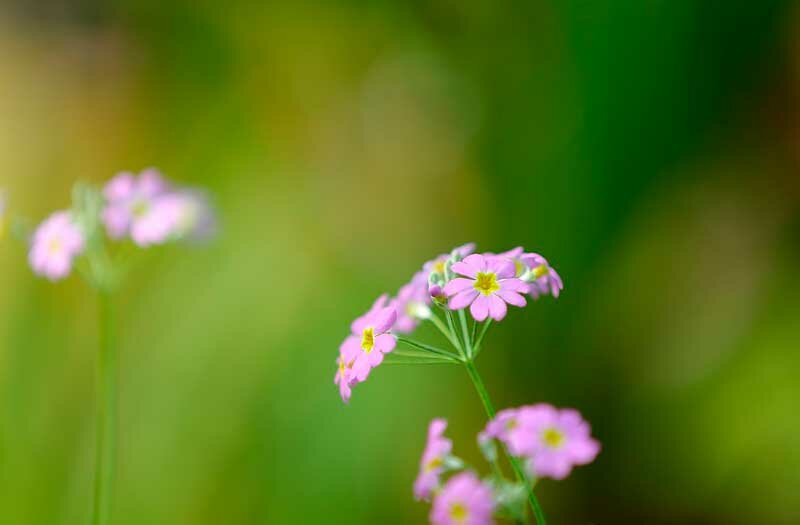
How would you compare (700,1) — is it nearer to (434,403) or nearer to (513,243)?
(513,243)

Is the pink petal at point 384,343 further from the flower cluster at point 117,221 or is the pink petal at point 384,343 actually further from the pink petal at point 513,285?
the flower cluster at point 117,221

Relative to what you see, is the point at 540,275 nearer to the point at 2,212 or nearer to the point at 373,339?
the point at 373,339

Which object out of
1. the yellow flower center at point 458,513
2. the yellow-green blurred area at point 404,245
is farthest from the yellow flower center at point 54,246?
the yellow-green blurred area at point 404,245

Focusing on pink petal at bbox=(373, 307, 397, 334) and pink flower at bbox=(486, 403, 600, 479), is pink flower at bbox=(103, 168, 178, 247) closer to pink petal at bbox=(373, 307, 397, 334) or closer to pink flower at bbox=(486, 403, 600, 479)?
pink petal at bbox=(373, 307, 397, 334)

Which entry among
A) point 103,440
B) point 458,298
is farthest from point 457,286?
point 103,440

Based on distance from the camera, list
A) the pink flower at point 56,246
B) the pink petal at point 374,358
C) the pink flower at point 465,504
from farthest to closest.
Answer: the pink flower at point 56,246 < the pink petal at point 374,358 < the pink flower at point 465,504

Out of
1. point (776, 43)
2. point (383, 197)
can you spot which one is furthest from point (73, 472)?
point (776, 43)
